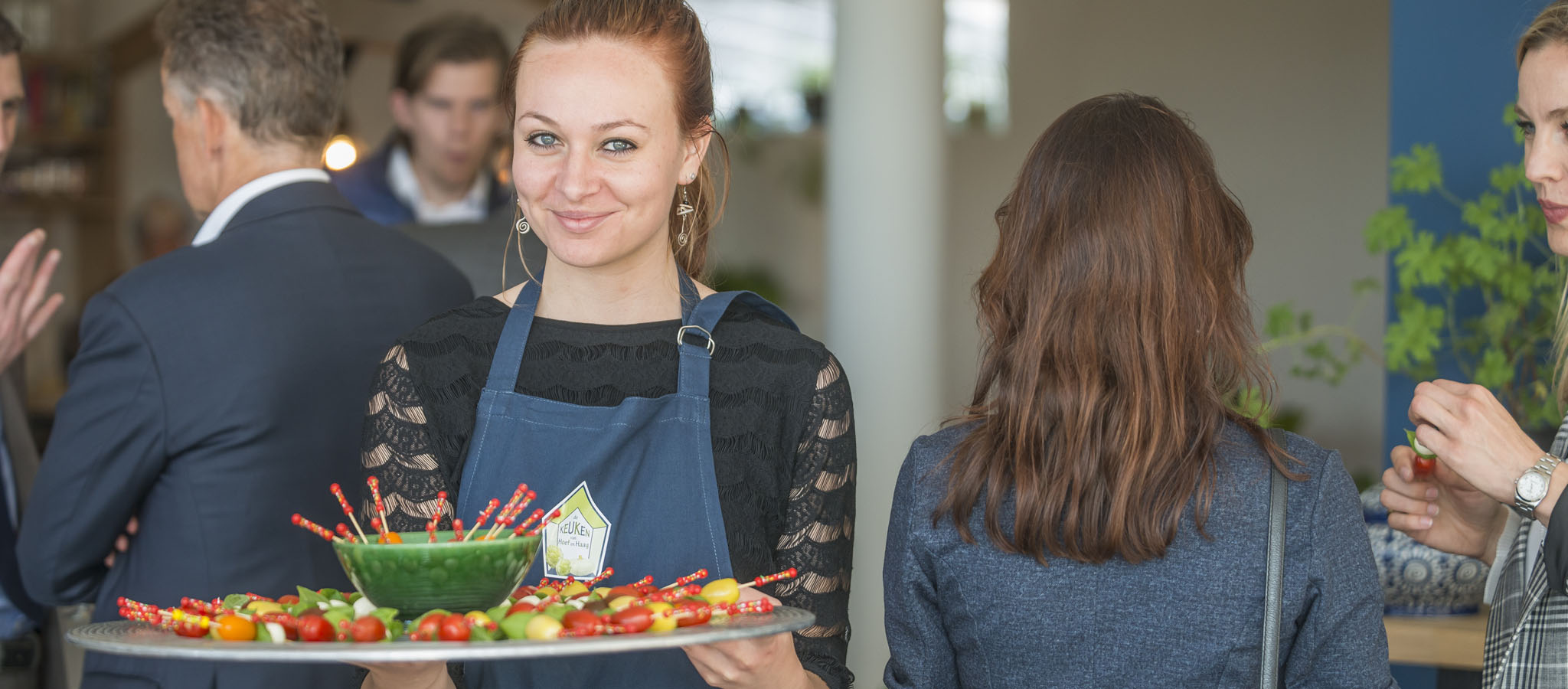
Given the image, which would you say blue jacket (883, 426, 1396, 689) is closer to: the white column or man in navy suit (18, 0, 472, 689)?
man in navy suit (18, 0, 472, 689)

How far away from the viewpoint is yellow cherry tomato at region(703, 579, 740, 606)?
1214 mm

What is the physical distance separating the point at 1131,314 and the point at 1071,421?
0.13m

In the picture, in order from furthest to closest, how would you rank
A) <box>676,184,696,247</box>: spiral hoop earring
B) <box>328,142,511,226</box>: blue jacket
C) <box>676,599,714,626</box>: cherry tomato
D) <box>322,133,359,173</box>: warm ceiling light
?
<box>328,142,511,226</box>: blue jacket → <box>322,133,359,173</box>: warm ceiling light → <box>676,184,696,247</box>: spiral hoop earring → <box>676,599,714,626</box>: cherry tomato

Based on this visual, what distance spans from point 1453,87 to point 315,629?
7.57 ft

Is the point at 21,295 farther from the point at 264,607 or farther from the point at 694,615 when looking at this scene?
the point at 694,615

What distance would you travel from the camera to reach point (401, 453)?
1515 mm

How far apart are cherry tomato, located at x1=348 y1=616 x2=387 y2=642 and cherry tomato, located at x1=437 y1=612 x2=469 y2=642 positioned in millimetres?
51

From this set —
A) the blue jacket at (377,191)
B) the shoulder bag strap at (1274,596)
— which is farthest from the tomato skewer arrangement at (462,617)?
the blue jacket at (377,191)

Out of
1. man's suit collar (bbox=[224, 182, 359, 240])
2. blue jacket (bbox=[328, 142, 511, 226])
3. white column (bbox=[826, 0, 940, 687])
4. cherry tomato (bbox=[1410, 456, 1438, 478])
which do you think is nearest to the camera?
cherry tomato (bbox=[1410, 456, 1438, 478])

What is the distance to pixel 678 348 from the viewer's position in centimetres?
157

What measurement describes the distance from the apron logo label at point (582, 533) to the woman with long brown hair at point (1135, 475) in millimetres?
383

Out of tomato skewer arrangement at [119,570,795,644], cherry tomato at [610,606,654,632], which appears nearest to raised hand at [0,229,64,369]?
tomato skewer arrangement at [119,570,795,644]

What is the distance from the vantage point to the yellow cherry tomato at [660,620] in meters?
1.14

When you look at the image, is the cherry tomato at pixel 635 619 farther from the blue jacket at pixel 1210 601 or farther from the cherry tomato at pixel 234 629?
the blue jacket at pixel 1210 601
